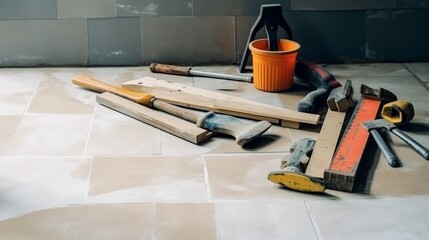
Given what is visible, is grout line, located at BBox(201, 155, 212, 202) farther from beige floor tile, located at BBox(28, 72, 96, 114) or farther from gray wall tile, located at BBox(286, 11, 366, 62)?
gray wall tile, located at BBox(286, 11, 366, 62)

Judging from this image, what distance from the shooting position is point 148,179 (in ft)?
11.1

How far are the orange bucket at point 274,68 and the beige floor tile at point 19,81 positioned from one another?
145 cm

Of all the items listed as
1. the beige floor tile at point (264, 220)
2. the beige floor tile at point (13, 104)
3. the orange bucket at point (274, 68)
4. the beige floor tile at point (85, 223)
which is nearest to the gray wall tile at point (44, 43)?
the beige floor tile at point (13, 104)

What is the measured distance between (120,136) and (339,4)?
2002 mm

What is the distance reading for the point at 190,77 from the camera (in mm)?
4859

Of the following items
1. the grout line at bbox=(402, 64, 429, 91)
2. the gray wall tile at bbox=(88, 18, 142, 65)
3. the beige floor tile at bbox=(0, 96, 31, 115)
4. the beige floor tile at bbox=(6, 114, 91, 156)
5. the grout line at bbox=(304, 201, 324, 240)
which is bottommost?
the grout line at bbox=(304, 201, 324, 240)

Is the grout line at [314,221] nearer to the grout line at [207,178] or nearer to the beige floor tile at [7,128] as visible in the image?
the grout line at [207,178]

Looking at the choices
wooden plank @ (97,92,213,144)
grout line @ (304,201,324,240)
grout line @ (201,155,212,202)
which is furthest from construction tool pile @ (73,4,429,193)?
grout line @ (201,155,212,202)

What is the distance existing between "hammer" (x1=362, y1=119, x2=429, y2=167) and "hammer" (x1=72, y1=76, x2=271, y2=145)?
55 centimetres

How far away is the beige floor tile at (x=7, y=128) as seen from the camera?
149 inches

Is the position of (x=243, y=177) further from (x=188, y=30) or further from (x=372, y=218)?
(x=188, y=30)

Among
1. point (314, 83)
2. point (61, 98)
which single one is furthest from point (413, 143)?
point (61, 98)

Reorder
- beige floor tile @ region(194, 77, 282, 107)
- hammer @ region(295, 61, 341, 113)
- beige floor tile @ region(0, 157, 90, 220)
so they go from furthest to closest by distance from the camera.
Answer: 1. beige floor tile @ region(194, 77, 282, 107)
2. hammer @ region(295, 61, 341, 113)
3. beige floor tile @ region(0, 157, 90, 220)

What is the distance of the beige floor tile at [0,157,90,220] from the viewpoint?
10.3ft
